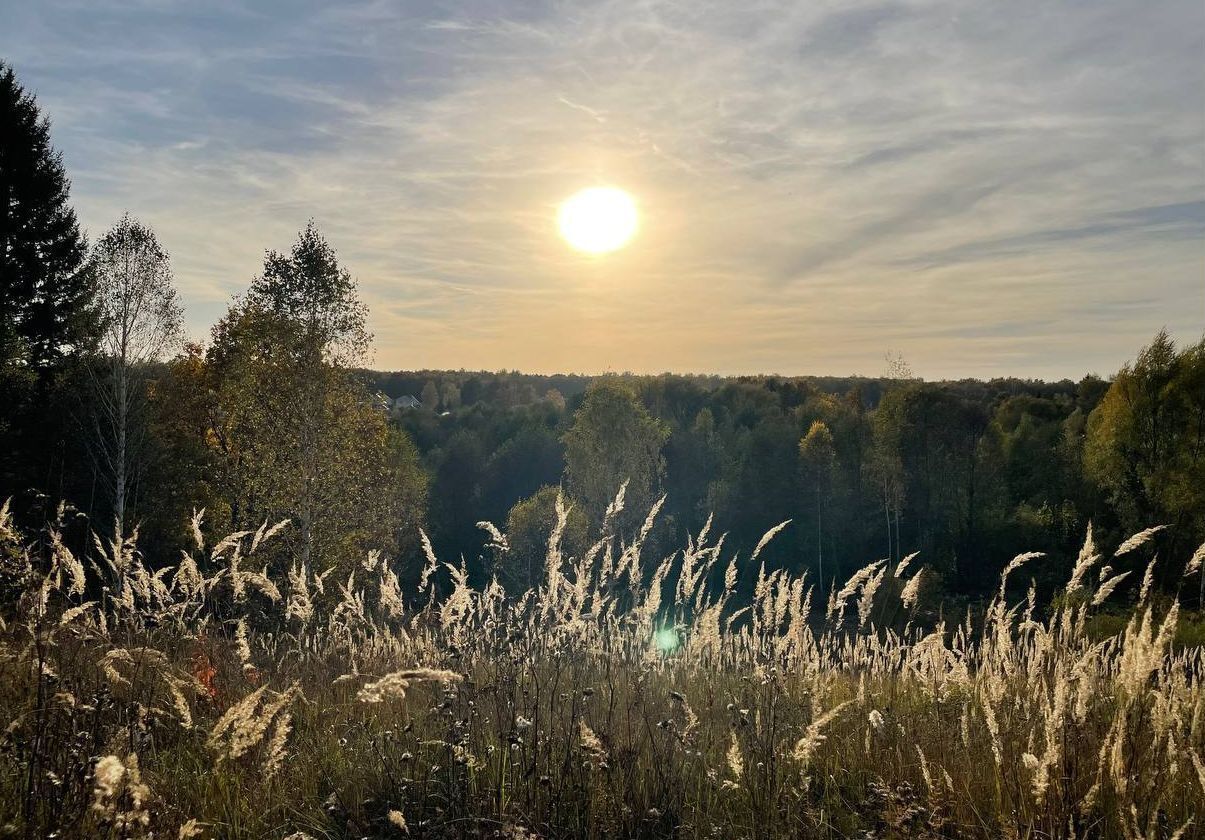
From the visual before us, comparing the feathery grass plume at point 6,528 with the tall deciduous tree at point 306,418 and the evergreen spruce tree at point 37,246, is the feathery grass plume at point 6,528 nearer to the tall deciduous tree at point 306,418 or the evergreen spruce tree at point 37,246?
the tall deciduous tree at point 306,418

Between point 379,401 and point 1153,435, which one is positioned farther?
point 1153,435

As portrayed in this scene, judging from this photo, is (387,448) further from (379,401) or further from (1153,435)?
(1153,435)

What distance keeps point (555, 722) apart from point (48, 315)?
27.0 m

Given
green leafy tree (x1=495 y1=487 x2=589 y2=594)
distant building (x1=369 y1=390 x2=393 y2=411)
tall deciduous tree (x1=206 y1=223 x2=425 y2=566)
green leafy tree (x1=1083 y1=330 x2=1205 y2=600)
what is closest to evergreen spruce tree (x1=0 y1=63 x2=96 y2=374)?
tall deciduous tree (x1=206 y1=223 x2=425 y2=566)

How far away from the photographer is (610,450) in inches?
1841

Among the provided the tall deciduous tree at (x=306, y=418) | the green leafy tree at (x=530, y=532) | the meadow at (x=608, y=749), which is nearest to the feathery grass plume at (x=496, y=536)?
the meadow at (x=608, y=749)

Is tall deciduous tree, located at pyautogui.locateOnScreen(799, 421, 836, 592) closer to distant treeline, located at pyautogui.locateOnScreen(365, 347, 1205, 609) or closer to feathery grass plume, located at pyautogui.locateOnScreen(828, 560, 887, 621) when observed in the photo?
distant treeline, located at pyautogui.locateOnScreen(365, 347, 1205, 609)

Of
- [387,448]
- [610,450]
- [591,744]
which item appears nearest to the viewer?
[591,744]

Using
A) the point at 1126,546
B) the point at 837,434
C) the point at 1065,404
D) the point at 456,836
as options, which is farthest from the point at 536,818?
the point at 1065,404

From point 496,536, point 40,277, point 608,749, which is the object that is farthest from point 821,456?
point 608,749

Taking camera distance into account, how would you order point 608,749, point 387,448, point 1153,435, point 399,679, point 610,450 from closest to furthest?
point 399,679, point 608,749, point 387,448, point 1153,435, point 610,450

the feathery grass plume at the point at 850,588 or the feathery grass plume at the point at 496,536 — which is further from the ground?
the feathery grass plume at the point at 496,536

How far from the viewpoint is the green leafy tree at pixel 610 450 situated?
153 feet

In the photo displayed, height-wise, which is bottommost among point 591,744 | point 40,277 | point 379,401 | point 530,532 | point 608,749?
point 530,532
